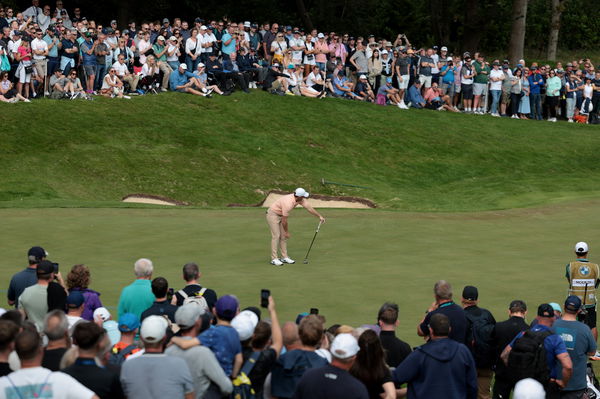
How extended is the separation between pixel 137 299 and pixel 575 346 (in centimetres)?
522

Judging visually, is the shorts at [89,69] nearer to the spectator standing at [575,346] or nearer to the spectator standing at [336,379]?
the spectator standing at [575,346]

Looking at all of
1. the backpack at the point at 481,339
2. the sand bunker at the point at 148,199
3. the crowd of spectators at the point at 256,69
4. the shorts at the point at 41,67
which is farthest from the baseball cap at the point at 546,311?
the shorts at the point at 41,67

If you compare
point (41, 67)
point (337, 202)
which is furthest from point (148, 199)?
point (41, 67)

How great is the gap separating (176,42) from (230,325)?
26942 millimetres

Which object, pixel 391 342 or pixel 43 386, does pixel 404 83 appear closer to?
pixel 391 342

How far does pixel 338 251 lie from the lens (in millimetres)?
19562

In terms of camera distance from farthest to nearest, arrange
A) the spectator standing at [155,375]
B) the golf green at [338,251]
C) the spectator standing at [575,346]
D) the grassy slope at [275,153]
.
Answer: the grassy slope at [275,153] < the golf green at [338,251] < the spectator standing at [575,346] < the spectator standing at [155,375]

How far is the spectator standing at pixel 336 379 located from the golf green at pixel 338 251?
5.28 m

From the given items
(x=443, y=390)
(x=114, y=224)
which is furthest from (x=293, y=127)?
(x=443, y=390)

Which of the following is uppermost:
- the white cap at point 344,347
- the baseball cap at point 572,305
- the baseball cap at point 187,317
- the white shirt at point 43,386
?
the white cap at point 344,347

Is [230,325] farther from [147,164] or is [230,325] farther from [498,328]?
[147,164]

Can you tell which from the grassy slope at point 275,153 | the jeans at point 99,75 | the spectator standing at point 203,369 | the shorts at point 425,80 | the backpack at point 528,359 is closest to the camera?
the spectator standing at point 203,369

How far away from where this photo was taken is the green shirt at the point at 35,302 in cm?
1119

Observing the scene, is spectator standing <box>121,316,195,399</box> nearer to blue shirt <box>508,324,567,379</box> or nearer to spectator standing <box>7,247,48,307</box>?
blue shirt <box>508,324,567,379</box>
